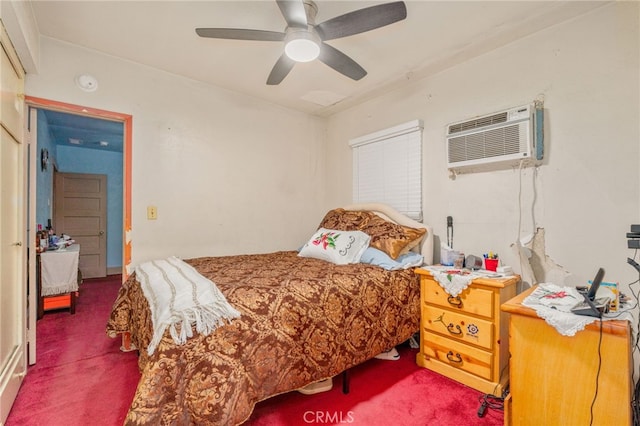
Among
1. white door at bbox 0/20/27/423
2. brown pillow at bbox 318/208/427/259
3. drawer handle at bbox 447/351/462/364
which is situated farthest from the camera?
brown pillow at bbox 318/208/427/259

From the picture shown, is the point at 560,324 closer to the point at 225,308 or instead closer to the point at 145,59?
the point at 225,308

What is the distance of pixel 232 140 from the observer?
326 centimetres

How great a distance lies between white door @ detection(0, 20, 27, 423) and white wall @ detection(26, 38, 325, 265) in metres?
0.50

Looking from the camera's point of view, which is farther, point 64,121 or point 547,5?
point 64,121

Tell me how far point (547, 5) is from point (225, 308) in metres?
2.63

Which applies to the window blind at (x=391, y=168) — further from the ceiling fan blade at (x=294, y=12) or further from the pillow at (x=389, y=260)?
the ceiling fan blade at (x=294, y=12)

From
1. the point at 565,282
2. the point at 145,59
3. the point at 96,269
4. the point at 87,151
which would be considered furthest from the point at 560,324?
the point at 87,151

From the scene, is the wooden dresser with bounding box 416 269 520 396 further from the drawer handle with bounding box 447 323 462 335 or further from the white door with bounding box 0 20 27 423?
the white door with bounding box 0 20 27 423

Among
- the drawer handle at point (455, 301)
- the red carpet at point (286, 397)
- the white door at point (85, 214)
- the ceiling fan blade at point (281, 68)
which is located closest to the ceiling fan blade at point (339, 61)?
the ceiling fan blade at point (281, 68)

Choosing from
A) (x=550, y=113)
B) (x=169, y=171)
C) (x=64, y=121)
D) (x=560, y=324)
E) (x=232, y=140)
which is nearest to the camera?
(x=560, y=324)

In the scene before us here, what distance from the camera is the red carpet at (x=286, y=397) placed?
5.55ft

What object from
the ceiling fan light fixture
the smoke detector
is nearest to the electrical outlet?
the smoke detector

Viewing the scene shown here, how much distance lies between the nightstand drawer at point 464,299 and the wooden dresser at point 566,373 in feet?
1.58

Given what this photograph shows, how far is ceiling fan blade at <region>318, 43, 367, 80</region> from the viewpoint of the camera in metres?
2.00
